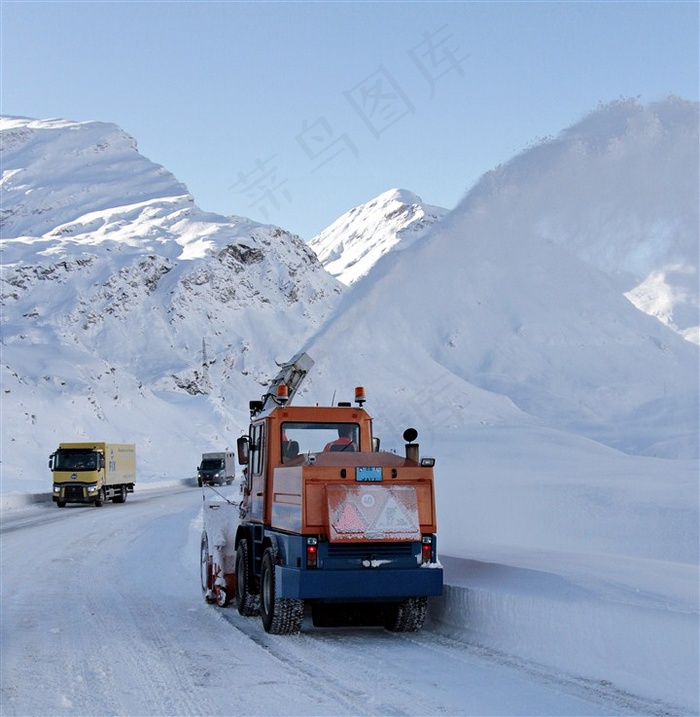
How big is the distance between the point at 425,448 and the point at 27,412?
45.4 meters

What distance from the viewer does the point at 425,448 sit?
30.6 m

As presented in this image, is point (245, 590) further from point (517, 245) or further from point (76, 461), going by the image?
point (76, 461)

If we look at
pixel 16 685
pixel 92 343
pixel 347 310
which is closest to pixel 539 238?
pixel 347 310

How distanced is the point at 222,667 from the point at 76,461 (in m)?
30.5

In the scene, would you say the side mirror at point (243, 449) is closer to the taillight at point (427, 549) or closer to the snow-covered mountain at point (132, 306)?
the taillight at point (427, 549)

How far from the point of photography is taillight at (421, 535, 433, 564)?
9.96 meters

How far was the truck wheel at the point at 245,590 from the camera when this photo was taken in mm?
11516

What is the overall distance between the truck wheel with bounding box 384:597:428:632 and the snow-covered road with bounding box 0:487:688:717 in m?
0.15

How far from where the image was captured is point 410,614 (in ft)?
33.9

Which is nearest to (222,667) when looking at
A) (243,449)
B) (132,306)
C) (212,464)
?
(243,449)

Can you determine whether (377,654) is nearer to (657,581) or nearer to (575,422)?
(657,581)

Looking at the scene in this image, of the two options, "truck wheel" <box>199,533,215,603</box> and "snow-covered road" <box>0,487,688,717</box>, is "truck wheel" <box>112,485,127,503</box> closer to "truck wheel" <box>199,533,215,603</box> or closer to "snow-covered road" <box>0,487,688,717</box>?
"snow-covered road" <box>0,487,688,717</box>

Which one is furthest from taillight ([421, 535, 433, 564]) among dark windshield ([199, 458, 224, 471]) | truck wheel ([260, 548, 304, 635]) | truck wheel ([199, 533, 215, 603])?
dark windshield ([199, 458, 224, 471])

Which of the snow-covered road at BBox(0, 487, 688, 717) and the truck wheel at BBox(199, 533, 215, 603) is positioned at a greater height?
the truck wheel at BBox(199, 533, 215, 603)
